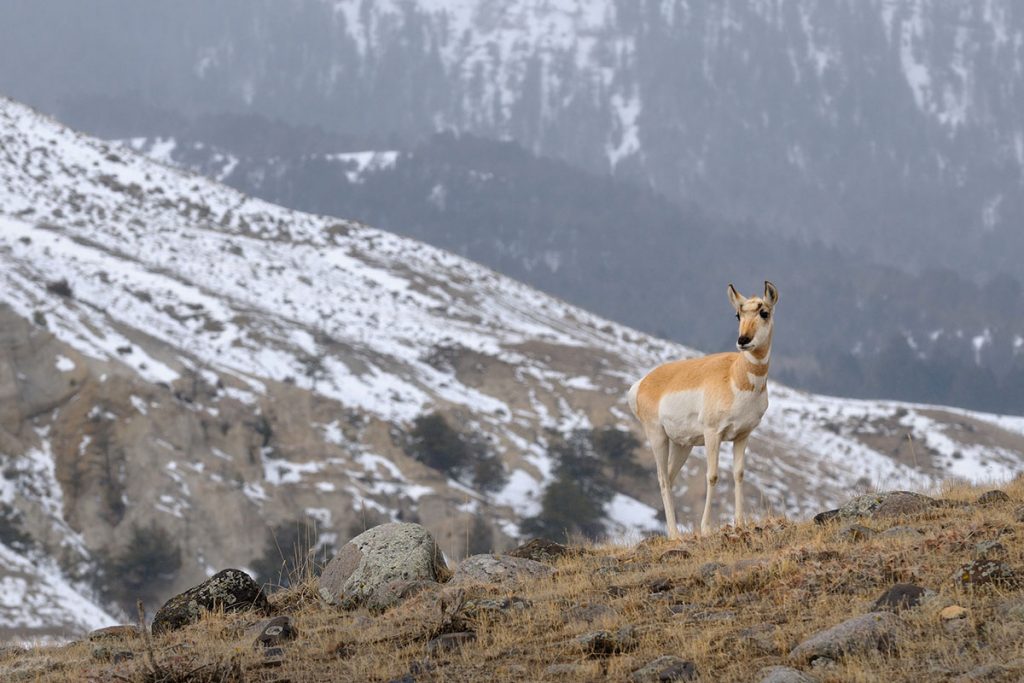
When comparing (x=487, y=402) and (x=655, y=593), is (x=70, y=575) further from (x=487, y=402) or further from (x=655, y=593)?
(x=655, y=593)

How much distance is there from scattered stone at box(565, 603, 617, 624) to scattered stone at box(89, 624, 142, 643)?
14.4 ft

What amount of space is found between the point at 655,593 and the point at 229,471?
44117mm

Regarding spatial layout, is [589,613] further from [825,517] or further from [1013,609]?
[825,517]

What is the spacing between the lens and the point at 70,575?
A: 45.0m

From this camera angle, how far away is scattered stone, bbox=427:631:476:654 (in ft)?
29.1

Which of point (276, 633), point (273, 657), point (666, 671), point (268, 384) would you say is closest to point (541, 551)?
point (276, 633)

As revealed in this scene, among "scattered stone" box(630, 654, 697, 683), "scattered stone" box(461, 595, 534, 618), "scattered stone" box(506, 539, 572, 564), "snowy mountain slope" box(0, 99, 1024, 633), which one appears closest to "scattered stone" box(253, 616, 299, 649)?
"scattered stone" box(461, 595, 534, 618)

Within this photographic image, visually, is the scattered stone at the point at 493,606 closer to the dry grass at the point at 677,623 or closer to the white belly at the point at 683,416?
the dry grass at the point at 677,623

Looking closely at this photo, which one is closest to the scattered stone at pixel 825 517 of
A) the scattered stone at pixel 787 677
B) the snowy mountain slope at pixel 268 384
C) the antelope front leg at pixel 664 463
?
the antelope front leg at pixel 664 463

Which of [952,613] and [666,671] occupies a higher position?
[952,613]

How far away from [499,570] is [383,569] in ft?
3.53

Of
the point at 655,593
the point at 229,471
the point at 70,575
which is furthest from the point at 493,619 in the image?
the point at 229,471

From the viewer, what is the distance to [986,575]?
8547 millimetres

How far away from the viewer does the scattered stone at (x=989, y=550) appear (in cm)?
884
